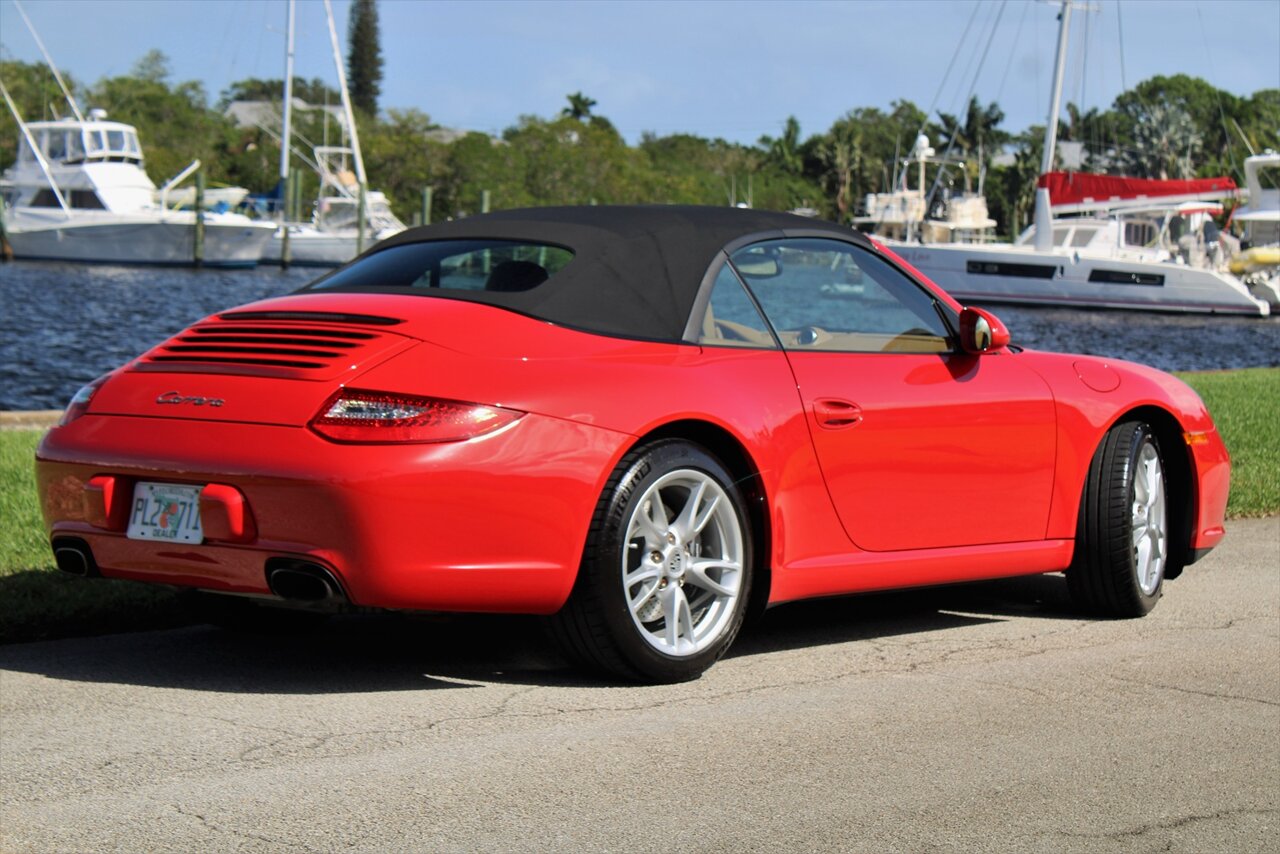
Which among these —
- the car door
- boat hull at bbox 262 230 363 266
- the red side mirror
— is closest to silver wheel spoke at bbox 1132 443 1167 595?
the car door

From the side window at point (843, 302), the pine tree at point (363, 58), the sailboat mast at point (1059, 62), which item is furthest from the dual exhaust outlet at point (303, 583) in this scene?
the pine tree at point (363, 58)

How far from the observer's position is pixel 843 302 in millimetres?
6070

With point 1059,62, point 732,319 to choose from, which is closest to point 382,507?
point 732,319

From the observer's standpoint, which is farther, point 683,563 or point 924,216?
point 924,216

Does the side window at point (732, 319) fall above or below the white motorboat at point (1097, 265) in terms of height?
below

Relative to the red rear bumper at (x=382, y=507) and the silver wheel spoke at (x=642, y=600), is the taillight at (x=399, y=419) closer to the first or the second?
the red rear bumper at (x=382, y=507)

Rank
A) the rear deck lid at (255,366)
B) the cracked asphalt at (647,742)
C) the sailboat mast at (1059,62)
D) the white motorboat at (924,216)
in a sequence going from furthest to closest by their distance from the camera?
the white motorboat at (924,216) < the sailboat mast at (1059,62) < the rear deck lid at (255,366) < the cracked asphalt at (647,742)

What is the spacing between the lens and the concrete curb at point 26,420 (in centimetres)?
1177

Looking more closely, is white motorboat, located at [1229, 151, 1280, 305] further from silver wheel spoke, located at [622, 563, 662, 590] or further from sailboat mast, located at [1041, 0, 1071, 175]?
silver wheel spoke, located at [622, 563, 662, 590]

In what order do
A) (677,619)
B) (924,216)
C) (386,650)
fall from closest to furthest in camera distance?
1. (677,619)
2. (386,650)
3. (924,216)

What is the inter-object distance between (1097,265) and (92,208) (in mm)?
37237

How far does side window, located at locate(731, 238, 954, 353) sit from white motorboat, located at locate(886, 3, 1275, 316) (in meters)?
47.3

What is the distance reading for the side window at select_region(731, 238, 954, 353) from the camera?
5520 millimetres

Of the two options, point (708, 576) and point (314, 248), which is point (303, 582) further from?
point (314, 248)
